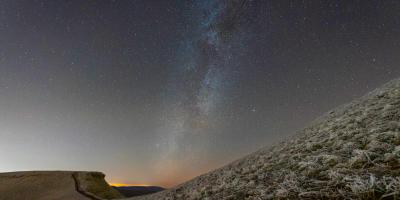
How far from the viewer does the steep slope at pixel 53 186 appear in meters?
37.0

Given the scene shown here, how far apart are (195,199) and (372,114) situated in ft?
34.2

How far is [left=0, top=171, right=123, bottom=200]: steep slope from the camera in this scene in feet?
121

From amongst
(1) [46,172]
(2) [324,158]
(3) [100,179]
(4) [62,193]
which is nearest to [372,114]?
(2) [324,158]

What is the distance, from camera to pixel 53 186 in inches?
1674

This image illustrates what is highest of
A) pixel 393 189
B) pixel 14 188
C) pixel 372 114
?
pixel 14 188

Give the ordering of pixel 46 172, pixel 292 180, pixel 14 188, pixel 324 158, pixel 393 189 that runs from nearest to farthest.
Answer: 1. pixel 393 189
2. pixel 292 180
3. pixel 324 158
4. pixel 14 188
5. pixel 46 172

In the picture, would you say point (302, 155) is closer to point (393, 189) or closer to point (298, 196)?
point (298, 196)

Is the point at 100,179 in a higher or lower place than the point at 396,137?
higher

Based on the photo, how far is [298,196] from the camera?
17.7ft

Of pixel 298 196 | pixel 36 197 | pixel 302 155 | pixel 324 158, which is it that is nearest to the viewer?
pixel 298 196

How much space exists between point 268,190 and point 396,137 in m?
4.50

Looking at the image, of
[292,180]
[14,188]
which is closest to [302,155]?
[292,180]

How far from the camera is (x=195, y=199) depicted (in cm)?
988

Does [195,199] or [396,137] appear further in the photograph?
[195,199]
